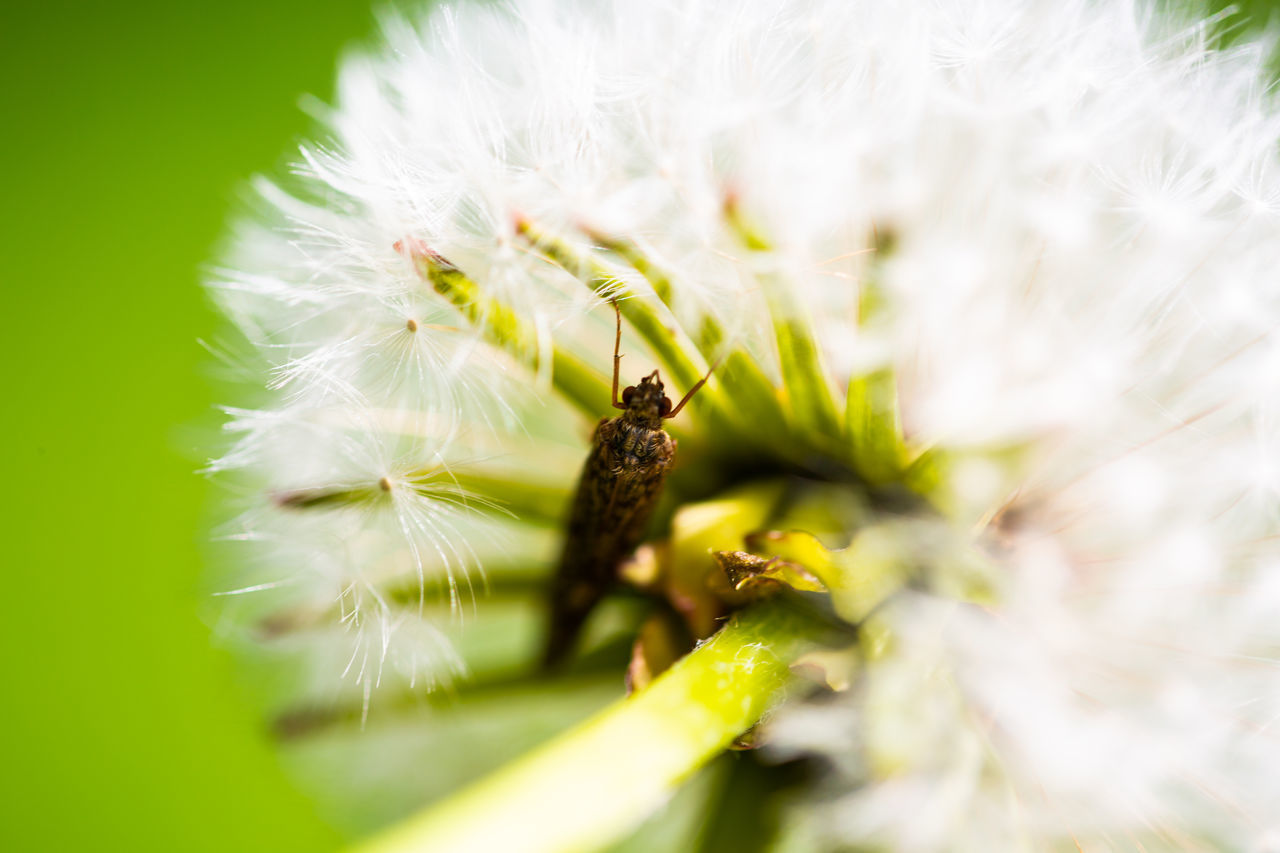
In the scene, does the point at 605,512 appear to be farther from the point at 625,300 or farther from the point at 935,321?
the point at 935,321

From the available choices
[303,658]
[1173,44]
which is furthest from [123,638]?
[1173,44]

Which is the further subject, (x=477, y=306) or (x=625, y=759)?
(x=477, y=306)

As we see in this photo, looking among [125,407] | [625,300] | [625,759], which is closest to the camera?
[625,759]

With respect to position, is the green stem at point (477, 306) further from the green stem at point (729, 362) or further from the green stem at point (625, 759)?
the green stem at point (625, 759)

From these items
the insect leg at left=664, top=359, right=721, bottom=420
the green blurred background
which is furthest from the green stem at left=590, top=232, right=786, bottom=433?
the green blurred background

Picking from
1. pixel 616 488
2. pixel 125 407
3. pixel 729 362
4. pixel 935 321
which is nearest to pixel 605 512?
pixel 616 488

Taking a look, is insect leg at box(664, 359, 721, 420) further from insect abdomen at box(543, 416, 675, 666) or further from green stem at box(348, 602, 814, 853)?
green stem at box(348, 602, 814, 853)
